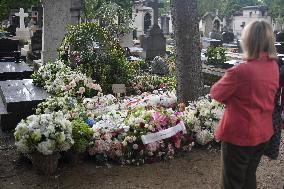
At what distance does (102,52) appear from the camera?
8.79 meters

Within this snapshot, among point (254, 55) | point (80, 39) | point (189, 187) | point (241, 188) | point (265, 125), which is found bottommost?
point (189, 187)

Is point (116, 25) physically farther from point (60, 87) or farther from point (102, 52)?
point (60, 87)

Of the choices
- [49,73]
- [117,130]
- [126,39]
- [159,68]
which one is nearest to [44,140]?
[117,130]

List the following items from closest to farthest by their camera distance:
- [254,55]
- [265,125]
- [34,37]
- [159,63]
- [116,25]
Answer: [254,55] < [265,125] < [159,63] < [34,37] < [116,25]

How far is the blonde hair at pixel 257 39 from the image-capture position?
9.75ft

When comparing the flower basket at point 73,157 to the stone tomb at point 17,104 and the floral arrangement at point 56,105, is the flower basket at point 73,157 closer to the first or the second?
the floral arrangement at point 56,105

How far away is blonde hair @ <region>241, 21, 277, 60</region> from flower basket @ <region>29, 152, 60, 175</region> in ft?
8.69

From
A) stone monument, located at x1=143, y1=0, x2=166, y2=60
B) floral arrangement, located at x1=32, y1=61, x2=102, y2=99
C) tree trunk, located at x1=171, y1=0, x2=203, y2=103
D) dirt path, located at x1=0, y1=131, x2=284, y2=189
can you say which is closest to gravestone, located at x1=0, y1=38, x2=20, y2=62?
floral arrangement, located at x1=32, y1=61, x2=102, y2=99

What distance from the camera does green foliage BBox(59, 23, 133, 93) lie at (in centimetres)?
843

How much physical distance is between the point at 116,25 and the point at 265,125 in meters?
16.2

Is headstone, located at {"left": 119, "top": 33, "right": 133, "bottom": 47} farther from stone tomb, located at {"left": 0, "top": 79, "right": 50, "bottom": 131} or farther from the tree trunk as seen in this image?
the tree trunk

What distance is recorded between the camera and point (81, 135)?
4.80m

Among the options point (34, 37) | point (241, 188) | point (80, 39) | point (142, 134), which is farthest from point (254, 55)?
point (34, 37)

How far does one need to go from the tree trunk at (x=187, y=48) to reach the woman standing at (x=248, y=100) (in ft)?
11.1
